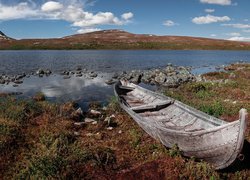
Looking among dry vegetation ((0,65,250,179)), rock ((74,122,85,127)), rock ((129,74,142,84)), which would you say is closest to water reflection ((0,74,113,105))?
rock ((129,74,142,84))

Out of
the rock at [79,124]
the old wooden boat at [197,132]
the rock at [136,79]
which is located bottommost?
the rock at [136,79]

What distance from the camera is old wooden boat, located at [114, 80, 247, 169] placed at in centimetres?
832

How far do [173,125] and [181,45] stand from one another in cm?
12343

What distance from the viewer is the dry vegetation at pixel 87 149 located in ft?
31.0

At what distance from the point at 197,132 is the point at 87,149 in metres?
4.63

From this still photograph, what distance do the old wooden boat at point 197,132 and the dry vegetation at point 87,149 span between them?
0.42 metres

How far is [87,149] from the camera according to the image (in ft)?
38.1

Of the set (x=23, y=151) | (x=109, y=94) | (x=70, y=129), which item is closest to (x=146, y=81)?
(x=109, y=94)

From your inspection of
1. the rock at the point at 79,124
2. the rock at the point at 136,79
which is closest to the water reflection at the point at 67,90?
the rock at the point at 136,79

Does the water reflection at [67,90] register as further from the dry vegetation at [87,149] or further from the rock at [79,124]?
the rock at [79,124]

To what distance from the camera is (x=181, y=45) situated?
132m

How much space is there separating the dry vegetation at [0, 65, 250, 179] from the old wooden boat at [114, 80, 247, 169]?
0.42m

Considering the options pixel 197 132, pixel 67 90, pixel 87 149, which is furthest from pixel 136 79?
pixel 197 132

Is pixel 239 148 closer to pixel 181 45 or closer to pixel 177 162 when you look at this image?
pixel 177 162
